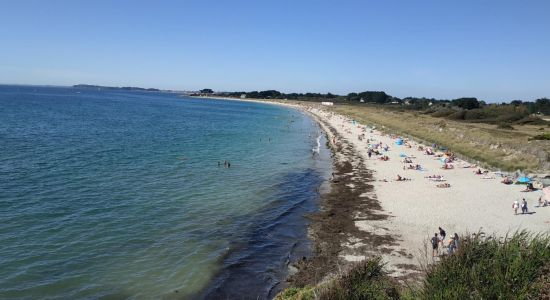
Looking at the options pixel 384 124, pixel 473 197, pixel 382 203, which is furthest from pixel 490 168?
pixel 384 124

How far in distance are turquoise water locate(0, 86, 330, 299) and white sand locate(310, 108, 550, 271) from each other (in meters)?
5.17

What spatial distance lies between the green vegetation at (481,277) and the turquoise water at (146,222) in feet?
22.2

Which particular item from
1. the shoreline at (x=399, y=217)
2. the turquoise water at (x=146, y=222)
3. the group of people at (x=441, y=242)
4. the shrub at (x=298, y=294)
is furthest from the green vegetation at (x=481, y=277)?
the group of people at (x=441, y=242)

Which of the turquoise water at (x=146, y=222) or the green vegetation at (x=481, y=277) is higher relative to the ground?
the green vegetation at (x=481, y=277)

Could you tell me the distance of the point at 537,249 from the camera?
927 centimetres

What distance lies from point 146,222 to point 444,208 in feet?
62.2

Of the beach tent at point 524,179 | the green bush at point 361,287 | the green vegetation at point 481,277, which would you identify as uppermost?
the green vegetation at point 481,277

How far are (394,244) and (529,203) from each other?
13.2m

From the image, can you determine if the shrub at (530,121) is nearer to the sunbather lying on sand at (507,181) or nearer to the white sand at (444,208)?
the white sand at (444,208)

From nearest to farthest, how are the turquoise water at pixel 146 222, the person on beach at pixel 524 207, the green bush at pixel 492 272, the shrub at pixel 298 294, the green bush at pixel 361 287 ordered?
the green bush at pixel 492 272 → the green bush at pixel 361 287 → the shrub at pixel 298 294 → the turquoise water at pixel 146 222 → the person on beach at pixel 524 207

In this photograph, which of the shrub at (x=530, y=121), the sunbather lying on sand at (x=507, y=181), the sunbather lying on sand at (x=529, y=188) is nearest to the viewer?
the sunbather lying on sand at (x=529, y=188)

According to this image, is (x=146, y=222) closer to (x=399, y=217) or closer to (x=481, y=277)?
(x=399, y=217)

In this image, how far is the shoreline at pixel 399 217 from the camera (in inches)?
737

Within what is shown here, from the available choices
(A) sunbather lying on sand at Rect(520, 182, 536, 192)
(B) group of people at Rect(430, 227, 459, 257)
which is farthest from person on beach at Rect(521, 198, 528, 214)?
(B) group of people at Rect(430, 227, 459, 257)
